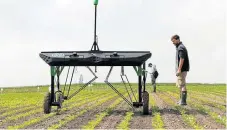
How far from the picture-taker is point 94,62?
1400cm

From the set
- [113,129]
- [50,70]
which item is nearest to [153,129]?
[113,129]

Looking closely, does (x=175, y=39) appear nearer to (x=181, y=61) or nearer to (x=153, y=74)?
(x=181, y=61)

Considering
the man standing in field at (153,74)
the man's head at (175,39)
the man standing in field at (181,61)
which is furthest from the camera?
the man standing in field at (153,74)

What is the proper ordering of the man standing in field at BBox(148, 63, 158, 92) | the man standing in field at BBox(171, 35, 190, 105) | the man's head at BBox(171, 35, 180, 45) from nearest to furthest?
the man standing in field at BBox(171, 35, 190, 105)
the man's head at BBox(171, 35, 180, 45)
the man standing in field at BBox(148, 63, 158, 92)

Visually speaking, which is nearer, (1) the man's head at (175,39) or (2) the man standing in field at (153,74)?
(1) the man's head at (175,39)

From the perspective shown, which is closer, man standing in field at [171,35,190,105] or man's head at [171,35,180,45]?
man standing in field at [171,35,190,105]

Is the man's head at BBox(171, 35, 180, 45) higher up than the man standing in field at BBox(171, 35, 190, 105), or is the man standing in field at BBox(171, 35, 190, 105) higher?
the man's head at BBox(171, 35, 180, 45)

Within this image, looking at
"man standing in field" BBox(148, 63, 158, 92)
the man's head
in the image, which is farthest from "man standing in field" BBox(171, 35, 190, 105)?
"man standing in field" BBox(148, 63, 158, 92)

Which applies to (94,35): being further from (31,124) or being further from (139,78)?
(31,124)

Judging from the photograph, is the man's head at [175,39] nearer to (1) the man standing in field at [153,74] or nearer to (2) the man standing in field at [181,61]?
(2) the man standing in field at [181,61]

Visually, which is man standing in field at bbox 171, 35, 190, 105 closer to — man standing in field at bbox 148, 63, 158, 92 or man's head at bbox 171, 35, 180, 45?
man's head at bbox 171, 35, 180, 45

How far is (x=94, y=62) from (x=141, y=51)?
1.45 m

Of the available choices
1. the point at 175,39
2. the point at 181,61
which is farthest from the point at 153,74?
the point at 181,61

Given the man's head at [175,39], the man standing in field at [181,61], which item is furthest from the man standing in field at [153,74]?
the man's head at [175,39]
